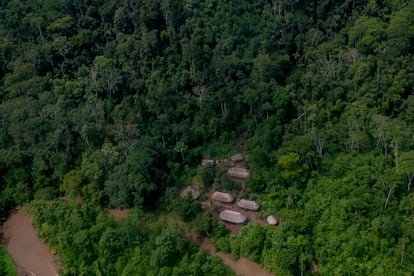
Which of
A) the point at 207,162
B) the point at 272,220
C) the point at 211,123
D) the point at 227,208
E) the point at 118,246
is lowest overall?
the point at 118,246

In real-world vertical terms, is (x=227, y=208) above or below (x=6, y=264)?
above

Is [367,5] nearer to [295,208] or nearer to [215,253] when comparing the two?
[295,208]

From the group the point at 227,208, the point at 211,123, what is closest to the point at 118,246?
the point at 227,208

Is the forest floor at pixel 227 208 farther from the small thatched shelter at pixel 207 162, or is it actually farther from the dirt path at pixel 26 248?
the dirt path at pixel 26 248

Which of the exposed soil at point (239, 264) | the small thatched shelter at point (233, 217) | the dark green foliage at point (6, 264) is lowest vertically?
the dark green foliage at point (6, 264)

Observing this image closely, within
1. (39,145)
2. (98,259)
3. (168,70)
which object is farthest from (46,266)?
(168,70)

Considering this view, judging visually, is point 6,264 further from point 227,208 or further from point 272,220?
point 272,220

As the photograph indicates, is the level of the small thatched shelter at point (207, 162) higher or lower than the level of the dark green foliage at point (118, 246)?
higher

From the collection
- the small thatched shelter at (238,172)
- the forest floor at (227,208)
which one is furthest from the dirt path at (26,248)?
the small thatched shelter at (238,172)
